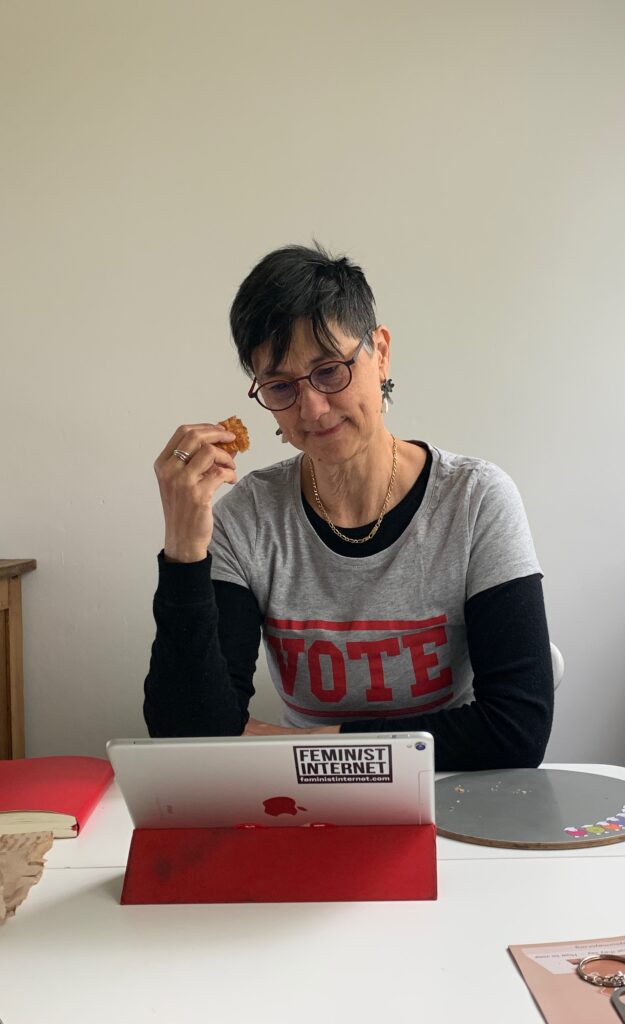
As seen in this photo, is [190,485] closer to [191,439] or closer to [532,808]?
[191,439]

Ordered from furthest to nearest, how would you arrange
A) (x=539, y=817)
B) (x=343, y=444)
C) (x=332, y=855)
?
(x=343, y=444), (x=539, y=817), (x=332, y=855)

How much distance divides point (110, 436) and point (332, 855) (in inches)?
69.7

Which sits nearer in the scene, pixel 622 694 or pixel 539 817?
pixel 539 817

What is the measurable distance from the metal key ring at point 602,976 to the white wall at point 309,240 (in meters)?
1.79

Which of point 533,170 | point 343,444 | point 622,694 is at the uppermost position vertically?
point 533,170

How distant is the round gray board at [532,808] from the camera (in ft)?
3.45

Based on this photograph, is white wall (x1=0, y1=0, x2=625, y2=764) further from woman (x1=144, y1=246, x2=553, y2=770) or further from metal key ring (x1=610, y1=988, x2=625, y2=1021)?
metal key ring (x1=610, y1=988, x2=625, y2=1021)

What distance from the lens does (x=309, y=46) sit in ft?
8.14

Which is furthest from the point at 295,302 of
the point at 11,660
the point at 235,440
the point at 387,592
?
the point at 11,660

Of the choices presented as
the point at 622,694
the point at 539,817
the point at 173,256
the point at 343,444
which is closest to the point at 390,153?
the point at 173,256

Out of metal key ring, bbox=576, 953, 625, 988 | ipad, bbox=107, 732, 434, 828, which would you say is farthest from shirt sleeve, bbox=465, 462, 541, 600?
metal key ring, bbox=576, 953, 625, 988

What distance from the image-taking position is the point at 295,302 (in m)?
1.46

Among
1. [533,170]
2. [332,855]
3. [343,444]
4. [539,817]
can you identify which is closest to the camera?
[332,855]

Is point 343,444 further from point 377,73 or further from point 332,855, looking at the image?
point 377,73
